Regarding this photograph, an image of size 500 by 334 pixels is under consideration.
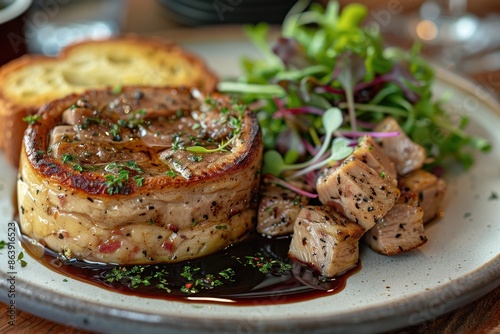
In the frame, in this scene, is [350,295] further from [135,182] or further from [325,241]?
[135,182]

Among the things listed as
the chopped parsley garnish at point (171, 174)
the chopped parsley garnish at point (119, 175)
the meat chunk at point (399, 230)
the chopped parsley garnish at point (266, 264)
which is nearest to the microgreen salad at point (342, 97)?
the meat chunk at point (399, 230)

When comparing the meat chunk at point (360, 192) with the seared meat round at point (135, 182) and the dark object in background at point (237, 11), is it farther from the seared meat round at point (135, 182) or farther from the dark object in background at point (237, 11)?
the dark object in background at point (237, 11)

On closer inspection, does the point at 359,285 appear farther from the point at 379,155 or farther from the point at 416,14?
the point at 416,14

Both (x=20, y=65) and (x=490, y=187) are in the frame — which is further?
(x=20, y=65)

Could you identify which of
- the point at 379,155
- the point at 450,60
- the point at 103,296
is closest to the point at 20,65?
the point at 103,296

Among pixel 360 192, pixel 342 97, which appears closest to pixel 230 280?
pixel 360 192

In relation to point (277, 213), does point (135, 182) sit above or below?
above
